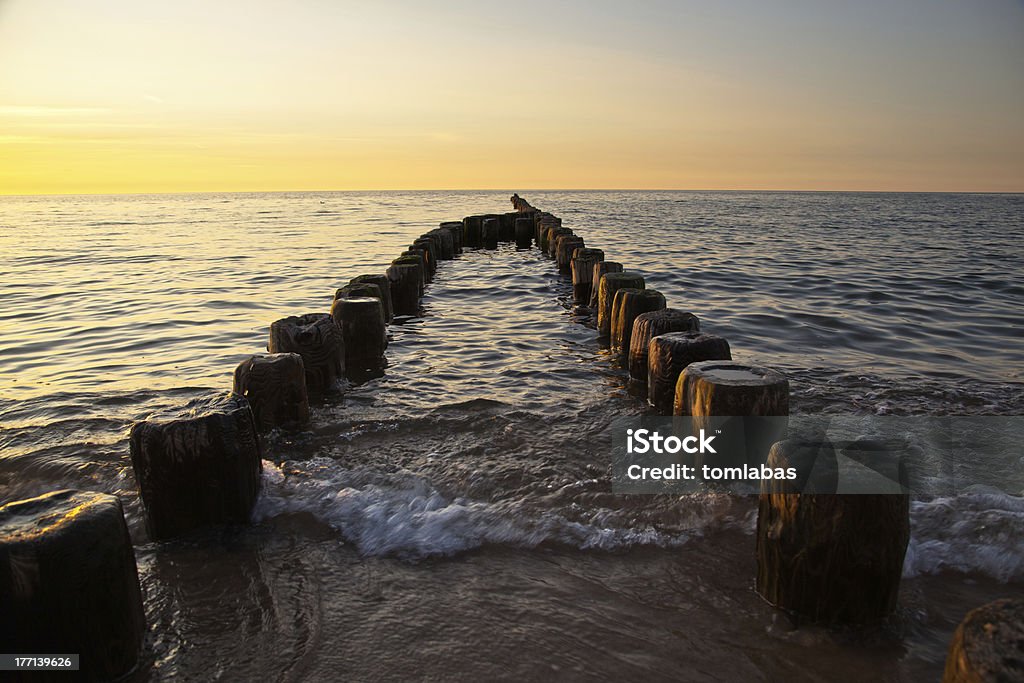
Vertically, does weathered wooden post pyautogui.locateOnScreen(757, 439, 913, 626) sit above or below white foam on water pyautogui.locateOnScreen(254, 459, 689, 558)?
above

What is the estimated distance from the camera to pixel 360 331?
723 centimetres

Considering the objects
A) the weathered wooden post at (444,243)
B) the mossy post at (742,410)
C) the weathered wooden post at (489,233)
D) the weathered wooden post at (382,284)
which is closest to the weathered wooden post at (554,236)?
the weathered wooden post at (444,243)

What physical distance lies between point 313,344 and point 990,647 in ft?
17.1

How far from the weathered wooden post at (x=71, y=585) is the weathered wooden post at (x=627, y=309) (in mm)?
4894

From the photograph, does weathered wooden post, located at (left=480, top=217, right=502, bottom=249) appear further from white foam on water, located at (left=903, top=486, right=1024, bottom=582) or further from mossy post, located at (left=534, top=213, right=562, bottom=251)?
white foam on water, located at (left=903, top=486, right=1024, bottom=582)

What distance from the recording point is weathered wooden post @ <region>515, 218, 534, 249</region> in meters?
22.8

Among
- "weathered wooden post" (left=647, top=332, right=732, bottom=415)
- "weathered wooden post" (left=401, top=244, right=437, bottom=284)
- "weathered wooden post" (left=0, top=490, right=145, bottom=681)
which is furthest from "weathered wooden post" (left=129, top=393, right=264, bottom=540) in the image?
"weathered wooden post" (left=401, top=244, right=437, bottom=284)

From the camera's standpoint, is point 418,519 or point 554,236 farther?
point 554,236

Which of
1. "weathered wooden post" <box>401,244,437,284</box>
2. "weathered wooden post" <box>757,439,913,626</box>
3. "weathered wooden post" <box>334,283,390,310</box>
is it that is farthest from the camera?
"weathered wooden post" <box>401,244,437,284</box>

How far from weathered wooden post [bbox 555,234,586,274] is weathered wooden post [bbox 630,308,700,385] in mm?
7453

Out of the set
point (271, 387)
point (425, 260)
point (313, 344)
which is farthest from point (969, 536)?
point (425, 260)

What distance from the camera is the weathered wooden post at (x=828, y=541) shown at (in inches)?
103

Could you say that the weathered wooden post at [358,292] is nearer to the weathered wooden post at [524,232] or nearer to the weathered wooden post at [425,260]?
the weathered wooden post at [425,260]

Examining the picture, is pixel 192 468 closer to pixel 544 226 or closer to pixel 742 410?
pixel 742 410
